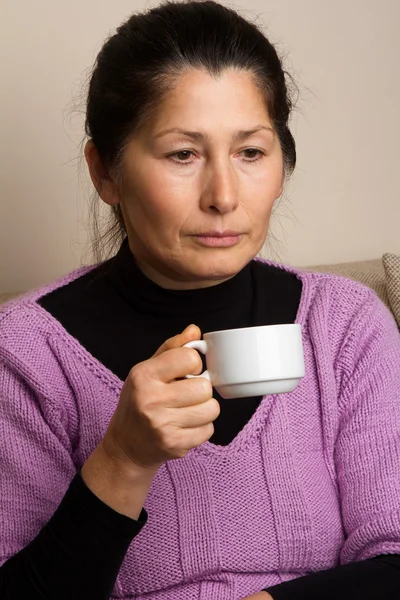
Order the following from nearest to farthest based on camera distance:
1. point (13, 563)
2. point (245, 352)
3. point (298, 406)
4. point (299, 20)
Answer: point (245, 352), point (13, 563), point (298, 406), point (299, 20)

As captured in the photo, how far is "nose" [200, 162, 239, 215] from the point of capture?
1159mm

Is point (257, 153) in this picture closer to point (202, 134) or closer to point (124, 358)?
point (202, 134)

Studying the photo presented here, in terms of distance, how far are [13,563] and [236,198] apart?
573mm

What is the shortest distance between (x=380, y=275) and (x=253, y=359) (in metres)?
1.15

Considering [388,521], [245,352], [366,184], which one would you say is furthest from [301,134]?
[245,352]

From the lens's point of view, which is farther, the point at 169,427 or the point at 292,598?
the point at 292,598

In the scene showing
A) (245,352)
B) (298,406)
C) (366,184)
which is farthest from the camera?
(366,184)

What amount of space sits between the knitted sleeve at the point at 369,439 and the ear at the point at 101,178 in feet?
1.43

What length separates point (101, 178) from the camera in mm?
1372

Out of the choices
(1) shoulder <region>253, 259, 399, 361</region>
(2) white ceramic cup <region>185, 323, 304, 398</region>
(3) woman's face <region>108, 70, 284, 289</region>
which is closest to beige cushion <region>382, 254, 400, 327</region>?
(1) shoulder <region>253, 259, 399, 361</region>

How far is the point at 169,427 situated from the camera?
948mm

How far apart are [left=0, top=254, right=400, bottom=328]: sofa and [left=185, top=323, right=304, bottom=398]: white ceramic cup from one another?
37.6 inches

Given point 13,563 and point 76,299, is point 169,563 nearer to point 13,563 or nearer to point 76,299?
point 13,563

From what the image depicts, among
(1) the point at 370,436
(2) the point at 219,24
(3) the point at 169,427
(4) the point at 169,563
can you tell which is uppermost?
(2) the point at 219,24
